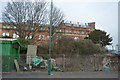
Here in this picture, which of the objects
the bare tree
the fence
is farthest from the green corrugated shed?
the bare tree

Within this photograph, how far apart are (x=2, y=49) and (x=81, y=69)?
27.3 feet

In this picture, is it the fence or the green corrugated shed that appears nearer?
the green corrugated shed

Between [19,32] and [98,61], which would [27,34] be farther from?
[98,61]

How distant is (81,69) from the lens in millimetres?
15930

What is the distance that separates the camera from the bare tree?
1032 inches

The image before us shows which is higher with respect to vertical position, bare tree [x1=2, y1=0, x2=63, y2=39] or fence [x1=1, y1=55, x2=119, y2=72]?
bare tree [x1=2, y1=0, x2=63, y2=39]

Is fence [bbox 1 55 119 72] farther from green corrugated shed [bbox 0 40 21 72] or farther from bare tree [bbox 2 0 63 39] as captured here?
bare tree [bbox 2 0 63 39]

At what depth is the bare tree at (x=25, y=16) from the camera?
2622cm

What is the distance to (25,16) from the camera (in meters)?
26.8

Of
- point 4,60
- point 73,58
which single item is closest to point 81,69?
point 73,58

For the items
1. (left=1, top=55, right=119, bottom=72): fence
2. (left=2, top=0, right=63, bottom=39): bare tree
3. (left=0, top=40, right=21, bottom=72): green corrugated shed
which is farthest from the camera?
(left=2, top=0, right=63, bottom=39): bare tree

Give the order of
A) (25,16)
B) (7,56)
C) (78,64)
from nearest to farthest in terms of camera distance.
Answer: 1. (7,56)
2. (78,64)
3. (25,16)

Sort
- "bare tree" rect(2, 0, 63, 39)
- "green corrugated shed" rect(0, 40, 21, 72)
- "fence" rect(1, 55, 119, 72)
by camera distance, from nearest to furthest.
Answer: "green corrugated shed" rect(0, 40, 21, 72) → "fence" rect(1, 55, 119, 72) → "bare tree" rect(2, 0, 63, 39)

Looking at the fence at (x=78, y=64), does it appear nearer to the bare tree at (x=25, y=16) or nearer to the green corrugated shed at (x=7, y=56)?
the green corrugated shed at (x=7, y=56)
